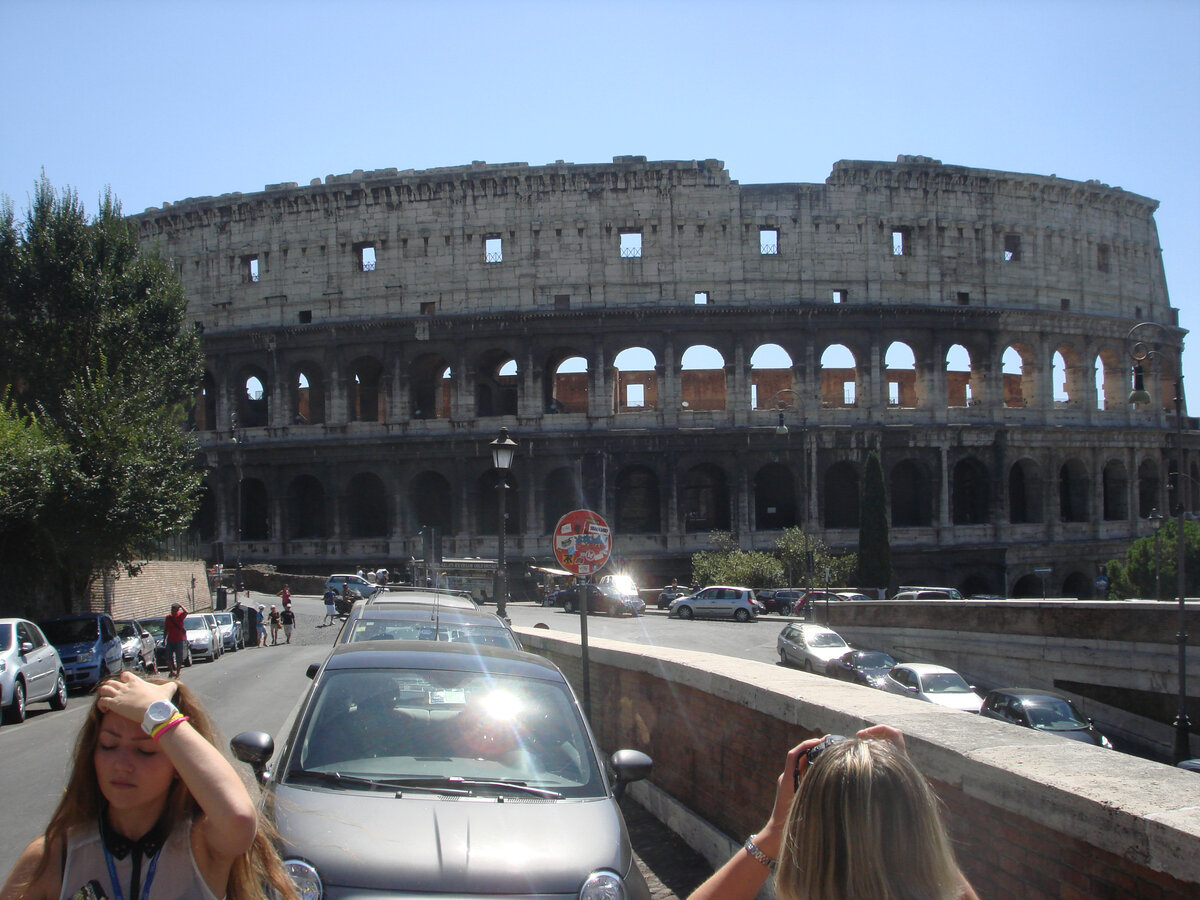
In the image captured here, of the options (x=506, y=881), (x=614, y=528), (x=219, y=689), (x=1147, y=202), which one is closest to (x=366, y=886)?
(x=506, y=881)

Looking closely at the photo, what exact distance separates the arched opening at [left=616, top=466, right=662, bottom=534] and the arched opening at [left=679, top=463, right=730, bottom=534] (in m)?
1.46

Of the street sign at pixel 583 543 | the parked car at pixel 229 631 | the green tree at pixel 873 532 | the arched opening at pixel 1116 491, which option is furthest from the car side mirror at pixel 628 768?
the arched opening at pixel 1116 491

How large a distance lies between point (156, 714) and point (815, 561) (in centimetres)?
3970

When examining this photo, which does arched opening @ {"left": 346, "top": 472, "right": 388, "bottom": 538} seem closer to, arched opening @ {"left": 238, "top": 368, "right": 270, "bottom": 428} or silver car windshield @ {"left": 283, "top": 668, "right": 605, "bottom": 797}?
arched opening @ {"left": 238, "top": 368, "right": 270, "bottom": 428}

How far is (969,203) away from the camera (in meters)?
47.1

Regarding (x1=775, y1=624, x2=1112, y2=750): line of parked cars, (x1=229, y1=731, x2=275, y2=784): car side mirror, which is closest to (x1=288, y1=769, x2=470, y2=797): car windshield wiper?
(x1=229, y1=731, x2=275, y2=784): car side mirror

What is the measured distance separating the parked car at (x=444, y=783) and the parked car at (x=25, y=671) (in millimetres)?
10238

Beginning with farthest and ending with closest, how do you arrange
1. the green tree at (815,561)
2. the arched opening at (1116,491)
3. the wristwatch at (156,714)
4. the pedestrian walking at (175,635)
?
the arched opening at (1116,491), the green tree at (815,561), the pedestrian walking at (175,635), the wristwatch at (156,714)

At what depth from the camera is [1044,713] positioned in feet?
53.9

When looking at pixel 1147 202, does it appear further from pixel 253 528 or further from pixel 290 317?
pixel 253 528

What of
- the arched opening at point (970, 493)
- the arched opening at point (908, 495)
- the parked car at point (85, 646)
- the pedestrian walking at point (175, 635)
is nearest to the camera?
the parked car at point (85, 646)

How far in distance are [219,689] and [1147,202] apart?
167 feet

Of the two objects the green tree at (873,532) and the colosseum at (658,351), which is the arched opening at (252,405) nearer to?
the colosseum at (658,351)

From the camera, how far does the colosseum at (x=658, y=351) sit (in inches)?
1751
